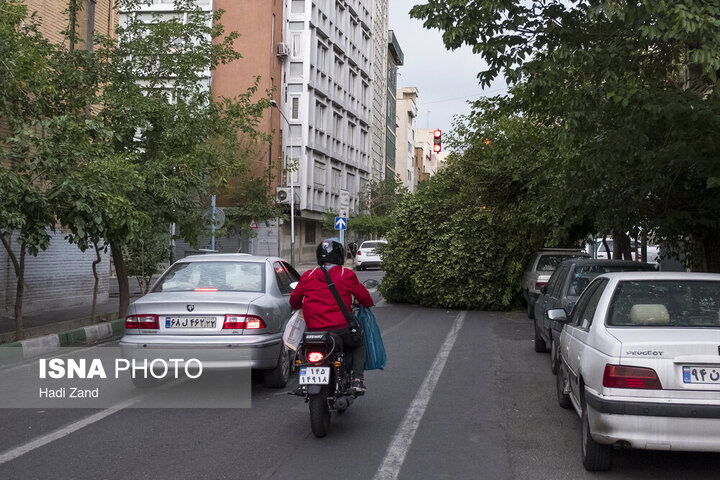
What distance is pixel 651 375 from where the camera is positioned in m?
5.28

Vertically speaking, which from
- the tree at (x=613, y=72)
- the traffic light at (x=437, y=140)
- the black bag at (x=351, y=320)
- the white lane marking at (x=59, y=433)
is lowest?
the white lane marking at (x=59, y=433)

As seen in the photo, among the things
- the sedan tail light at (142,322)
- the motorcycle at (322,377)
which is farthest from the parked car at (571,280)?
the sedan tail light at (142,322)

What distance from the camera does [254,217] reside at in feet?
127

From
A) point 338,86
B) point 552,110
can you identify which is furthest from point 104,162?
point 338,86

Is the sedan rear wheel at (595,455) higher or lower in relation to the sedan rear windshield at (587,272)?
lower

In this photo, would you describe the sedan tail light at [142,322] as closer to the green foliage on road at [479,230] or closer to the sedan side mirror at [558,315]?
the sedan side mirror at [558,315]

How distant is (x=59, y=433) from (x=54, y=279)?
13.2 m

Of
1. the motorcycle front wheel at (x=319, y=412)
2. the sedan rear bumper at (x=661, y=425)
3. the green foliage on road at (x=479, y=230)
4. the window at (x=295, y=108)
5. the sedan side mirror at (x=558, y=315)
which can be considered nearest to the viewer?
the sedan rear bumper at (x=661, y=425)

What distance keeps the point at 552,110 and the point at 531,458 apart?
6.16 m

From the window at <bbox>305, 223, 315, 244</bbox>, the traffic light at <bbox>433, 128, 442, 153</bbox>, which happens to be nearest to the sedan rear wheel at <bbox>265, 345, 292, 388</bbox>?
the traffic light at <bbox>433, 128, 442, 153</bbox>

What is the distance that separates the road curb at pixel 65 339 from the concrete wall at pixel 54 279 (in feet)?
10.6

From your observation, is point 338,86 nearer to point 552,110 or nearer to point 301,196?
point 301,196

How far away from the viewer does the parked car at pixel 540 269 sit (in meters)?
18.2

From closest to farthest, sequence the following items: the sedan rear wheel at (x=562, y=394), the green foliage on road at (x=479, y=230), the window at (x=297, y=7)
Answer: the sedan rear wheel at (x=562, y=394)
the green foliage on road at (x=479, y=230)
the window at (x=297, y=7)
